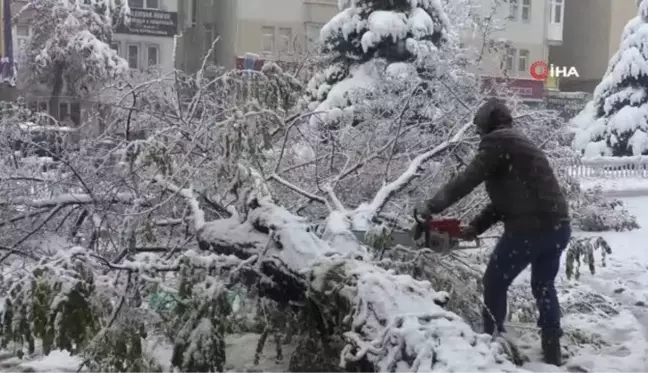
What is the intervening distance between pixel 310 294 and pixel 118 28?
25341 mm

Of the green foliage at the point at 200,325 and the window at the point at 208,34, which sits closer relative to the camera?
the green foliage at the point at 200,325

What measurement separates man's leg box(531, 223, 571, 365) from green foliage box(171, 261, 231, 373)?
189 cm

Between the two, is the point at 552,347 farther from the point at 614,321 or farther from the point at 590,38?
the point at 590,38

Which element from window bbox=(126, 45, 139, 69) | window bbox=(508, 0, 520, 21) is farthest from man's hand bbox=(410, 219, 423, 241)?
window bbox=(508, 0, 520, 21)

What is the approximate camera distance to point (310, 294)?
146 inches

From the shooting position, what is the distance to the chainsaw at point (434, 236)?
4.62m

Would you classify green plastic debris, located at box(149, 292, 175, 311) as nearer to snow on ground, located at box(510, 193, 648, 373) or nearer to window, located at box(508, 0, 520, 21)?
snow on ground, located at box(510, 193, 648, 373)

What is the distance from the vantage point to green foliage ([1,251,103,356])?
3.54m

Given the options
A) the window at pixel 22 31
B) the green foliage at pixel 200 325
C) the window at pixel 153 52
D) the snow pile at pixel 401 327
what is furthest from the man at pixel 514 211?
the window at pixel 153 52

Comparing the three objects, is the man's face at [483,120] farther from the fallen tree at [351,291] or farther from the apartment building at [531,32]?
the apartment building at [531,32]

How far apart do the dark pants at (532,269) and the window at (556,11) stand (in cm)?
3218

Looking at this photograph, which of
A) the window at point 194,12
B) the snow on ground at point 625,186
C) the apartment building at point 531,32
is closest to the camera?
the snow on ground at point 625,186

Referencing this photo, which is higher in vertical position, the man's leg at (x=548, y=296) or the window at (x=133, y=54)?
the window at (x=133, y=54)

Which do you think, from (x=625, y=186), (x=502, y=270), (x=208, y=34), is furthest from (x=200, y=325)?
(x=208, y=34)
